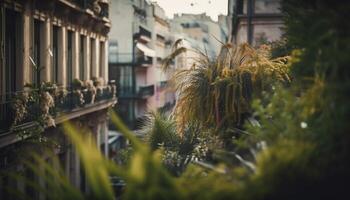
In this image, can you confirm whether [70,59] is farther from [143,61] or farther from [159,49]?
[159,49]

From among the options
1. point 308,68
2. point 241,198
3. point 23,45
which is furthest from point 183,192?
point 23,45

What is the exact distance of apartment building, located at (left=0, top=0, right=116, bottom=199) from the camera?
14.2m

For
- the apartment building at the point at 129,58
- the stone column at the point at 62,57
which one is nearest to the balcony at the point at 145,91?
the apartment building at the point at 129,58

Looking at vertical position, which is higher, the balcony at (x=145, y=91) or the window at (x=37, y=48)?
the window at (x=37, y=48)

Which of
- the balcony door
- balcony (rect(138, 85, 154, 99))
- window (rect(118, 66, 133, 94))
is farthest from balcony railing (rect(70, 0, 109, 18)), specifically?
balcony (rect(138, 85, 154, 99))

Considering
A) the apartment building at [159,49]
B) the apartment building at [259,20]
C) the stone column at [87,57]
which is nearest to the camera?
the apartment building at [259,20]

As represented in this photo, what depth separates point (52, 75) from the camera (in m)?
19.7

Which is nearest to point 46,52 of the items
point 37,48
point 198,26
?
point 37,48

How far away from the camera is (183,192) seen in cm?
312

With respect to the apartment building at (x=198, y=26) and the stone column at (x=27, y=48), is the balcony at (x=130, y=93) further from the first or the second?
the apartment building at (x=198, y=26)

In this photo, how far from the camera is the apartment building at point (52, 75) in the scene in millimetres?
14188

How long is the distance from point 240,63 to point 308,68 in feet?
20.6

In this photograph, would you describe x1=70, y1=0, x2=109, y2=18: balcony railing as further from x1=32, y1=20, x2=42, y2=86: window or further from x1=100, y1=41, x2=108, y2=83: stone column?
x1=32, y1=20, x2=42, y2=86: window

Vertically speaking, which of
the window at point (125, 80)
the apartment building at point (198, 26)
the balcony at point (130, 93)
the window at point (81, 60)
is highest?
the apartment building at point (198, 26)
